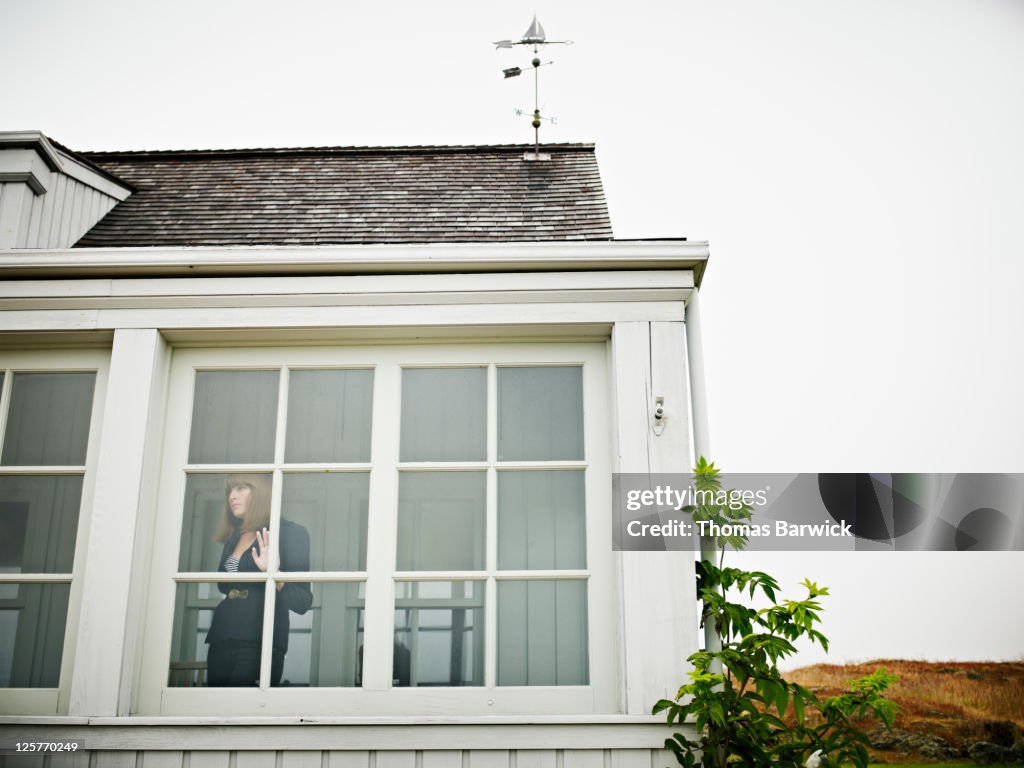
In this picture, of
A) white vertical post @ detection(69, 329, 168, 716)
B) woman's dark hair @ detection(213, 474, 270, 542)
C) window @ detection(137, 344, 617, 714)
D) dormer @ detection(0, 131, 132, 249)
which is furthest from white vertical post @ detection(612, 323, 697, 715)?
dormer @ detection(0, 131, 132, 249)

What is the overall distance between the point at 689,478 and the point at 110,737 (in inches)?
87.5

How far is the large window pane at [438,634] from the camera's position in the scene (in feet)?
9.28

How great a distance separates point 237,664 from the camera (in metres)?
2.87

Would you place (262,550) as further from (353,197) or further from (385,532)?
(353,197)

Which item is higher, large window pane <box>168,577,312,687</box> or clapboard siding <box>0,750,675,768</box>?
large window pane <box>168,577,312,687</box>

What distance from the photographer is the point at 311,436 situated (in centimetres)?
310

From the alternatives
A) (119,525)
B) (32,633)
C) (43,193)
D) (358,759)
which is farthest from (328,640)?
(43,193)

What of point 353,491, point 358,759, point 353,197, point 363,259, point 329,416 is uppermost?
point 353,197

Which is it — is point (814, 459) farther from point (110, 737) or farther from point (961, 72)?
point (110, 737)

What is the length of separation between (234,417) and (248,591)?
70 cm

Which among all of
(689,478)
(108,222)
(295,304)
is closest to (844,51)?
(689,478)

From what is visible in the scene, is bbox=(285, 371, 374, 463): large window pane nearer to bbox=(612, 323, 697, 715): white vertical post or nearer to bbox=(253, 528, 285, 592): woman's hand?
bbox=(253, 528, 285, 592): woman's hand

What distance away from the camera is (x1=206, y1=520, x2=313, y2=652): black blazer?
2885 millimetres

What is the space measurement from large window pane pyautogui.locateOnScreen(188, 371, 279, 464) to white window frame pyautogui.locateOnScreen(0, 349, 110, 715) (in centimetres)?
39
